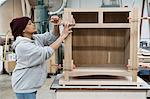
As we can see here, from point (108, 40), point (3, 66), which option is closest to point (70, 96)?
point (108, 40)

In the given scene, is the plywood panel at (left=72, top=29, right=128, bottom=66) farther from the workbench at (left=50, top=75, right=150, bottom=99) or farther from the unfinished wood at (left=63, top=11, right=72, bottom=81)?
the workbench at (left=50, top=75, right=150, bottom=99)

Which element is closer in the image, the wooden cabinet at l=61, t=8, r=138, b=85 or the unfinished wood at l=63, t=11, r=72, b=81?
the unfinished wood at l=63, t=11, r=72, b=81

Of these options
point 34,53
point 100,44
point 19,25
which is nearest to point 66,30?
point 34,53

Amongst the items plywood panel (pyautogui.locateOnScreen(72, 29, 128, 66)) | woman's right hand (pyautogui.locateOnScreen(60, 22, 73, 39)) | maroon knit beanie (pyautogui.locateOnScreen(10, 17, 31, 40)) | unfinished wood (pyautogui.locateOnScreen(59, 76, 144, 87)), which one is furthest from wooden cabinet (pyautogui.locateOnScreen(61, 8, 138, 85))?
maroon knit beanie (pyautogui.locateOnScreen(10, 17, 31, 40))

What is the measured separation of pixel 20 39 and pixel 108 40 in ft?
Result: 2.25

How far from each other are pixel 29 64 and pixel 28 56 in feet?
0.21

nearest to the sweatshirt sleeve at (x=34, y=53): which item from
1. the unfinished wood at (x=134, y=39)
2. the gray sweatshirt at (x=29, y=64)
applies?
the gray sweatshirt at (x=29, y=64)

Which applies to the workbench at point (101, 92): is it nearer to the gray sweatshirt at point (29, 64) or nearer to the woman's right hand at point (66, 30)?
the gray sweatshirt at point (29, 64)

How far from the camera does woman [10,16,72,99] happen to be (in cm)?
175

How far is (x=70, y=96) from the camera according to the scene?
172 cm

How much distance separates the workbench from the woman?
19cm

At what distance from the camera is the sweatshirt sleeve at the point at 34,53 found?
5.69ft

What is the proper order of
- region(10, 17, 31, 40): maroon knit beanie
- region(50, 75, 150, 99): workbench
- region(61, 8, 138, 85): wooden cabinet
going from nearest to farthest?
region(50, 75, 150, 99): workbench
region(10, 17, 31, 40): maroon knit beanie
region(61, 8, 138, 85): wooden cabinet

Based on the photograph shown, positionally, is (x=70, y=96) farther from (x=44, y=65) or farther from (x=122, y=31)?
(x=122, y=31)
